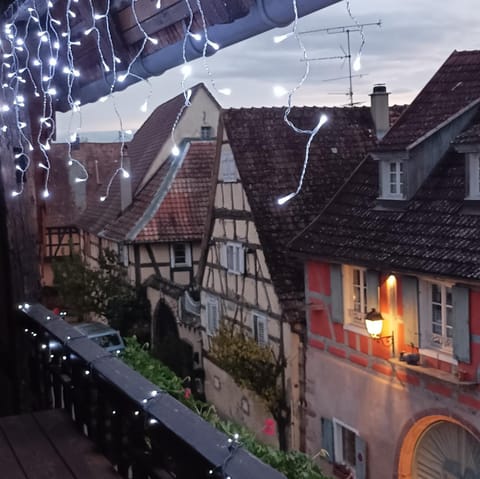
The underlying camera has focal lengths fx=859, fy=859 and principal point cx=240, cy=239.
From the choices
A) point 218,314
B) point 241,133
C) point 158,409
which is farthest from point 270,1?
point 218,314

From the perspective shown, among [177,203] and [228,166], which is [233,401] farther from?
[177,203]

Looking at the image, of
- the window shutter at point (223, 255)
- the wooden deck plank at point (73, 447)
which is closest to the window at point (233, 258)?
the window shutter at point (223, 255)

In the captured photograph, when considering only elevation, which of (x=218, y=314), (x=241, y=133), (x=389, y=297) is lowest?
(x=218, y=314)

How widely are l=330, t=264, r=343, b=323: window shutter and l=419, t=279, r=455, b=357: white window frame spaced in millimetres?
1160

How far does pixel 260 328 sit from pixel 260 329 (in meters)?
0.01

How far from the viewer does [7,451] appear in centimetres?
275

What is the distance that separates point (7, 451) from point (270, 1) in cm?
162

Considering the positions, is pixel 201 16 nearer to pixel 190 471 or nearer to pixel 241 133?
pixel 190 471

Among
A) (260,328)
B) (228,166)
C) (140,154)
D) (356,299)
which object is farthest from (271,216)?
(140,154)

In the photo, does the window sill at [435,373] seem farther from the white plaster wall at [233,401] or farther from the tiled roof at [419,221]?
the white plaster wall at [233,401]

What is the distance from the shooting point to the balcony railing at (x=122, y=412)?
1.64 metres

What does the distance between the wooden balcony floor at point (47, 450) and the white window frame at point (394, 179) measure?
544cm

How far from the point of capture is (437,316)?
7184 mm

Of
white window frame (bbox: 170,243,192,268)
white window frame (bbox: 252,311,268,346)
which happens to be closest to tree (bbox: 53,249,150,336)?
white window frame (bbox: 170,243,192,268)
